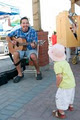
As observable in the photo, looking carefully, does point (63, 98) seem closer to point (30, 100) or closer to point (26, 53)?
point (30, 100)

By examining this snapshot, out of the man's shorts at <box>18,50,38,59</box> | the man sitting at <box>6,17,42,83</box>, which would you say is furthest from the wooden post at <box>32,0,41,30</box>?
the man's shorts at <box>18,50,38,59</box>

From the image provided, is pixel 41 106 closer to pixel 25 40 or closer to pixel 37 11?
pixel 25 40

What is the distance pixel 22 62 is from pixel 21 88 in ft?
3.51

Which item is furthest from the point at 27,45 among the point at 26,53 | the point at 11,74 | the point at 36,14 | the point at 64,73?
the point at 64,73

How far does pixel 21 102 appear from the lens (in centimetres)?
341

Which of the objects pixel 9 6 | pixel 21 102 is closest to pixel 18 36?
pixel 21 102

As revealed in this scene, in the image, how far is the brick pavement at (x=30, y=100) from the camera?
9.52ft

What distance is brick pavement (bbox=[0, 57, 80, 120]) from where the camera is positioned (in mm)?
2900

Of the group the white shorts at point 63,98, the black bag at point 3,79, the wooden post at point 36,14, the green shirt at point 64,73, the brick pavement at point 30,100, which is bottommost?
the brick pavement at point 30,100

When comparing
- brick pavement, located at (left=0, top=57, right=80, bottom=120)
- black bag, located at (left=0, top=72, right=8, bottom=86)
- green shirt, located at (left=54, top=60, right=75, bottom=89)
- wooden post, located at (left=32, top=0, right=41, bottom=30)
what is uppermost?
wooden post, located at (left=32, top=0, right=41, bottom=30)

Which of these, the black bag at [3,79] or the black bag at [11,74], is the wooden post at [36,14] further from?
the black bag at [3,79]

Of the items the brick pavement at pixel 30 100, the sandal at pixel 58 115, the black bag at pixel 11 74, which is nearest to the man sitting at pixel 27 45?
the black bag at pixel 11 74

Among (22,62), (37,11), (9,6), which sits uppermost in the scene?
(9,6)

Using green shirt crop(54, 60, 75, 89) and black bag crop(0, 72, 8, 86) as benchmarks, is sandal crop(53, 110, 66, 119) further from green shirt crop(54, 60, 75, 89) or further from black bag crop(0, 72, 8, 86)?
black bag crop(0, 72, 8, 86)
